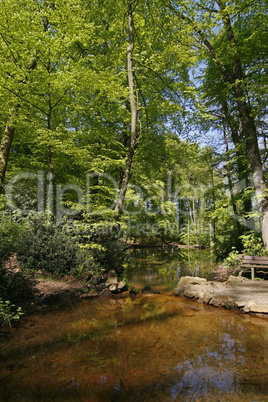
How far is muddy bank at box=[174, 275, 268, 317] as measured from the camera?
614cm

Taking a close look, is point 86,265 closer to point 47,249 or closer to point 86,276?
point 86,276

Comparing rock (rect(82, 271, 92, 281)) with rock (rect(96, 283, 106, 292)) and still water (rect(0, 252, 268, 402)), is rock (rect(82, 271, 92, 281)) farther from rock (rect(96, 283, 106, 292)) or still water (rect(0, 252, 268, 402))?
still water (rect(0, 252, 268, 402))

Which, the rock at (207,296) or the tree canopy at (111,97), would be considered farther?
the tree canopy at (111,97)

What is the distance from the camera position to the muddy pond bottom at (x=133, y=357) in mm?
2848

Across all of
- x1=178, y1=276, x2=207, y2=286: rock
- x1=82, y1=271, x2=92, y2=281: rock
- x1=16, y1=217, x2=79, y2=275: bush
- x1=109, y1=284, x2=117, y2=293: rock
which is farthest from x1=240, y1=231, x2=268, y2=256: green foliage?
x1=16, y1=217, x2=79, y2=275: bush

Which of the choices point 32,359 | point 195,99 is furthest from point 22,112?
point 32,359

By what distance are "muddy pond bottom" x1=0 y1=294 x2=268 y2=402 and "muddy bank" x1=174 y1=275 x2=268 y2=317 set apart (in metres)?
0.51

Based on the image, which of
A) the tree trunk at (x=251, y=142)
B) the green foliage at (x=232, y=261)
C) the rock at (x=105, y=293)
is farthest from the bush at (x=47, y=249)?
the tree trunk at (x=251, y=142)

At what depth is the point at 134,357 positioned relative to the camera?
3621mm

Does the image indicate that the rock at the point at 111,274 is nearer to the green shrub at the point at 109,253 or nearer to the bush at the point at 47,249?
the green shrub at the point at 109,253

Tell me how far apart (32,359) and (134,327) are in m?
2.08

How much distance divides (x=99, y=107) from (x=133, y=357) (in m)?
10.1

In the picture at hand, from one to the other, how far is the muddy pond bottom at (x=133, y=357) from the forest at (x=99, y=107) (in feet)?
7.73

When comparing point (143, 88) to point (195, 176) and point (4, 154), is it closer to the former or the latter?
point (4, 154)
